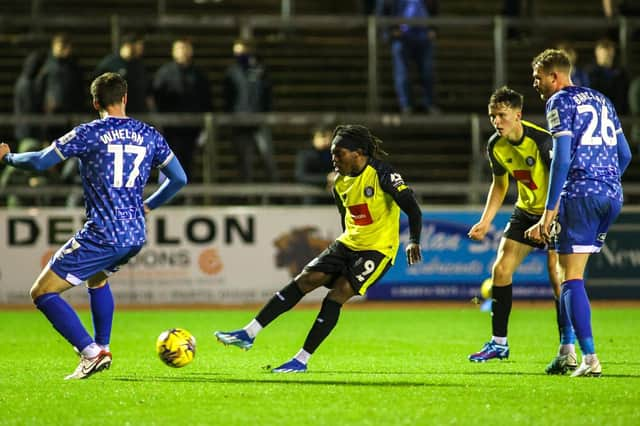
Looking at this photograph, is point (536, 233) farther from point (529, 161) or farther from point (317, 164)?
point (317, 164)

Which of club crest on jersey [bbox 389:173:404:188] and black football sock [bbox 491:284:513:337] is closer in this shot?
club crest on jersey [bbox 389:173:404:188]

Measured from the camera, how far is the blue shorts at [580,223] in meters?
8.30

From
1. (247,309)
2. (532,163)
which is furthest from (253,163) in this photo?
(532,163)

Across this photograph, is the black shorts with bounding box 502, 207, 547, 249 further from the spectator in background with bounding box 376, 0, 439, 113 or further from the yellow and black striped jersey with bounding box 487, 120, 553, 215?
the spectator in background with bounding box 376, 0, 439, 113

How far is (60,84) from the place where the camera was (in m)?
16.4

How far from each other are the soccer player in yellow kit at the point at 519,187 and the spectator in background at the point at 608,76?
7669mm

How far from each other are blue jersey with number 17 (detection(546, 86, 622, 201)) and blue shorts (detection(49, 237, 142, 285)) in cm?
318

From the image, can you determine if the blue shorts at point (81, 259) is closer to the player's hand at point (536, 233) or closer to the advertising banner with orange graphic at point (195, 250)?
the player's hand at point (536, 233)

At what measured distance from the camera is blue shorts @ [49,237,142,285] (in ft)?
27.3

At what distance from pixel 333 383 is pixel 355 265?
106 centimetres

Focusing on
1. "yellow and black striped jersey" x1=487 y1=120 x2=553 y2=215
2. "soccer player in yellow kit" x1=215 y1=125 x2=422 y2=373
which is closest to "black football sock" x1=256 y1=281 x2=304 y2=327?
"soccer player in yellow kit" x1=215 y1=125 x2=422 y2=373

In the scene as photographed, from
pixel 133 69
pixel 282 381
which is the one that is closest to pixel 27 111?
pixel 133 69

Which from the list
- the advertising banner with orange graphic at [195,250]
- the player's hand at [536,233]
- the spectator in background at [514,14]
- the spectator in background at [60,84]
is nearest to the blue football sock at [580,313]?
the player's hand at [536,233]

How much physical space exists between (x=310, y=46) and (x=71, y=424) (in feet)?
50.6
